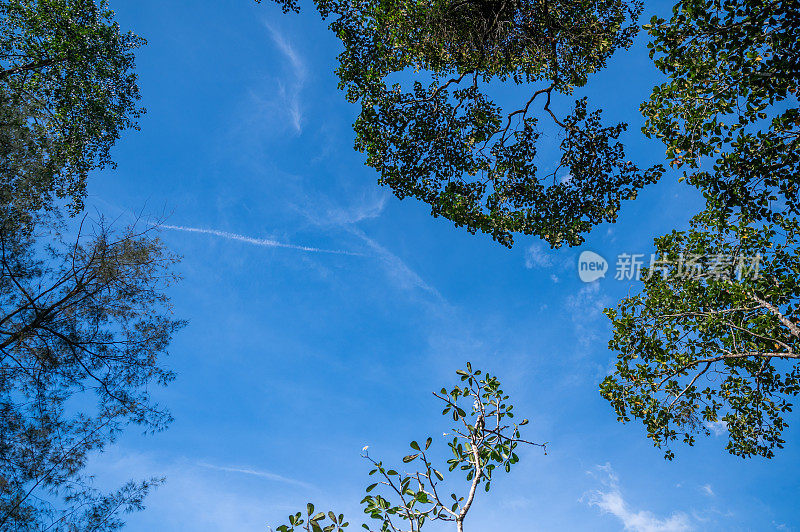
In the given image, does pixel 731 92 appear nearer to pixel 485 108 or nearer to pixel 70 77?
pixel 485 108

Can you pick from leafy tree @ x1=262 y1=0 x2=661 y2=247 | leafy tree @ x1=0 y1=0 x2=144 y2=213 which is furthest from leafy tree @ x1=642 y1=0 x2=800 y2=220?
leafy tree @ x1=0 y1=0 x2=144 y2=213

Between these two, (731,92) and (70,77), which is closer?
(731,92)

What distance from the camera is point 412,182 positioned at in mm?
9922

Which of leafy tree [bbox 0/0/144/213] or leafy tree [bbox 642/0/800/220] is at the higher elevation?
leafy tree [bbox 0/0/144/213]

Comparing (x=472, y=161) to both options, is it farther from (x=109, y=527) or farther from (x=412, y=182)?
(x=109, y=527)

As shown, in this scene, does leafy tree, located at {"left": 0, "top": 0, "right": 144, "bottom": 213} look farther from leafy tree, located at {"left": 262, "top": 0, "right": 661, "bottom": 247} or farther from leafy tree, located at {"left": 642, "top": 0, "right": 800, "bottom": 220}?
leafy tree, located at {"left": 642, "top": 0, "right": 800, "bottom": 220}

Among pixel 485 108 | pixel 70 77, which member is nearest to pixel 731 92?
pixel 485 108

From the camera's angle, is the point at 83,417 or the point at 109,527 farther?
the point at 83,417

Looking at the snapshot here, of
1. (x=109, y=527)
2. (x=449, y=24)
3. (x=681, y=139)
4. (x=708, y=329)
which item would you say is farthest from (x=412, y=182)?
(x=109, y=527)

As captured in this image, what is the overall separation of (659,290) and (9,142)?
1256 cm

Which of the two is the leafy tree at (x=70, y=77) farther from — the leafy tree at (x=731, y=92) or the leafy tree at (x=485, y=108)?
the leafy tree at (x=731, y=92)

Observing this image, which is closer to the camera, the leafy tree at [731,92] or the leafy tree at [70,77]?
the leafy tree at [731,92]

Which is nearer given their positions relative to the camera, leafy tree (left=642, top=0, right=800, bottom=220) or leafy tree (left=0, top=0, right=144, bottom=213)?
leafy tree (left=642, top=0, right=800, bottom=220)

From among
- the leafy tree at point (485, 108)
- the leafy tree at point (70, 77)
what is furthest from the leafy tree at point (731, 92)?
the leafy tree at point (70, 77)
